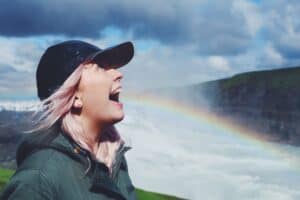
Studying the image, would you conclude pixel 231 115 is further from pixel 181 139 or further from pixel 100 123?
pixel 100 123

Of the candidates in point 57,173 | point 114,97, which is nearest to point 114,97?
point 114,97

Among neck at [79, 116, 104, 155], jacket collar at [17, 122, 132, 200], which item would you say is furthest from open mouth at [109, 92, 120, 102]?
jacket collar at [17, 122, 132, 200]

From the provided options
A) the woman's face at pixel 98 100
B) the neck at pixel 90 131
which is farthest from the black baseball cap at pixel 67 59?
the neck at pixel 90 131

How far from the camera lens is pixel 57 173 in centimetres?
317

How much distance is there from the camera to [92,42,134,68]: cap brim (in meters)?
3.50

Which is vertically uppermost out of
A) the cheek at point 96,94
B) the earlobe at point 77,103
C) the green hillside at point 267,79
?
the green hillside at point 267,79

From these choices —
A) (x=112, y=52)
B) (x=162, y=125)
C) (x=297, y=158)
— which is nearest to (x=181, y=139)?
(x=162, y=125)

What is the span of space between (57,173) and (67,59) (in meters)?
0.67

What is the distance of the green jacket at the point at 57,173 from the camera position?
3.05m

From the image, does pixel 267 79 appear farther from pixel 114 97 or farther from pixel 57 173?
pixel 57 173

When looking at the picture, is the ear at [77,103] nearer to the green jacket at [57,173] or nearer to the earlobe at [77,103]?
the earlobe at [77,103]

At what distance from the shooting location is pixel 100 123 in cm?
341

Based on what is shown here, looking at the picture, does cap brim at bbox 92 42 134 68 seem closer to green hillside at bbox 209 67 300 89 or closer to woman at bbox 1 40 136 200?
woman at bbox 1 40 136 200

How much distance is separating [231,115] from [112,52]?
164 meters
